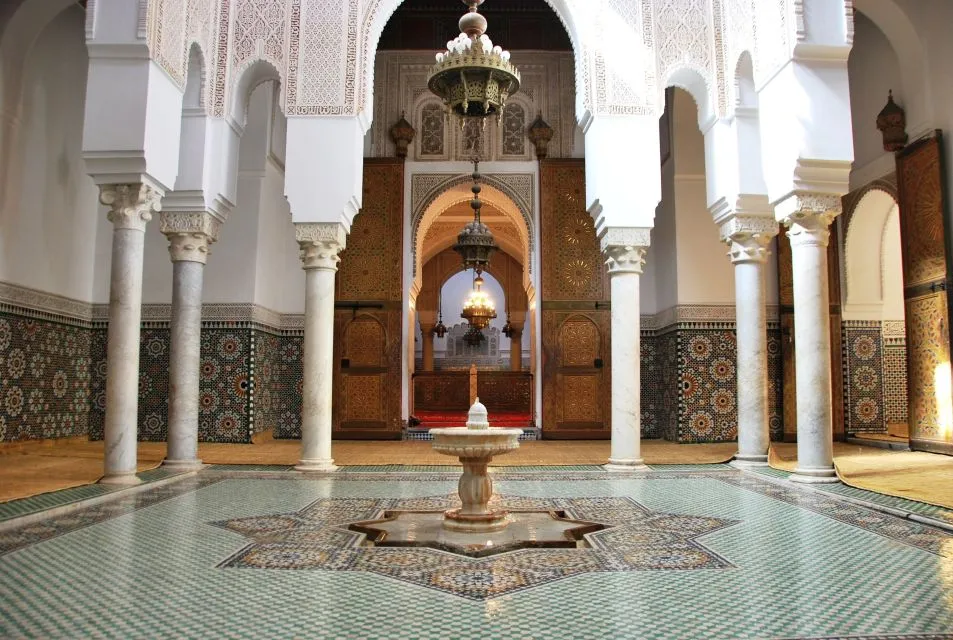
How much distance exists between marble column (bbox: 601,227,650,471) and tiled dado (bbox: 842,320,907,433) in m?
3.58

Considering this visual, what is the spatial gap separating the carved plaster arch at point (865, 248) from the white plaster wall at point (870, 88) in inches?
11.3

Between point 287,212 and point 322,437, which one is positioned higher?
point 287,212

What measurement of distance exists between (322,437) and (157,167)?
2326mm

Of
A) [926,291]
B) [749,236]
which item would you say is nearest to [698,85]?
[749,236]

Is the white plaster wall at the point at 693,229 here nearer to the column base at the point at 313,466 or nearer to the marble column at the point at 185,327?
the column base at the point at 313,466

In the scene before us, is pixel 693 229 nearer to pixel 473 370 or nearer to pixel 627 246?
A: pixel 627 246

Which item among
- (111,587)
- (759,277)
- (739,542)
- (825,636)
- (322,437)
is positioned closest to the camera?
(825,636)

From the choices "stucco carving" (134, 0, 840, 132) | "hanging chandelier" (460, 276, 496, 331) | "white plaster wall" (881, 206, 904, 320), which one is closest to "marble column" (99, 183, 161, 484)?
"stucco carving" (134, 0, 840, 132)

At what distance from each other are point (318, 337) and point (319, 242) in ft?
2.49

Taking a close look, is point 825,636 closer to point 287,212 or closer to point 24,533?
point 24,533

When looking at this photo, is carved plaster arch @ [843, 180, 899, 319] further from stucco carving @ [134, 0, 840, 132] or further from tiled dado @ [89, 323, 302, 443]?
tiled dado @ [89, 323, 302, 443]

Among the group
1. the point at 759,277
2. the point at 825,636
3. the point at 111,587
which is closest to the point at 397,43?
the point at 759,277

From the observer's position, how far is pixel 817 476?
5.16m

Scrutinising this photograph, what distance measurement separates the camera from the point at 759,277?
650 centimetres
